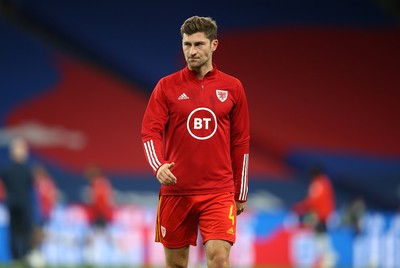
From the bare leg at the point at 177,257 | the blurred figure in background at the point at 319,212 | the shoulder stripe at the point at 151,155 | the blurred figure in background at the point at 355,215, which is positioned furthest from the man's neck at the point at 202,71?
the blurred figure in background at the point at 355,215

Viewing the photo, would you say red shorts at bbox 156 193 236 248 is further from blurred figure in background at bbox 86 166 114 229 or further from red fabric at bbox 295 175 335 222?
blurred figure in background at bbox 86 166 114 229

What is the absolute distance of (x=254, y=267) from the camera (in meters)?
19.8

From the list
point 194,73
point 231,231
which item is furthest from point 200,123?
point 231,231

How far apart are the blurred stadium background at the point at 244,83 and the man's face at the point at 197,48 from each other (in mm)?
16065

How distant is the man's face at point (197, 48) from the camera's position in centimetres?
749

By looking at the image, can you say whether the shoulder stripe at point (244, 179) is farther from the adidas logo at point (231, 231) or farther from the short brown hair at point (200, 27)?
the short brown hair at point (200, 27)

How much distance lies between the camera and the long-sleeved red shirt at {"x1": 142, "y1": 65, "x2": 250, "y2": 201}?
755 centimetres

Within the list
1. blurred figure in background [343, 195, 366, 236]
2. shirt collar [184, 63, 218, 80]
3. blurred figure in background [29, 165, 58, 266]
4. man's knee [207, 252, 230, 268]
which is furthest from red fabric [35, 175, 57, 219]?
man's knee [207, 252, 230, 268]

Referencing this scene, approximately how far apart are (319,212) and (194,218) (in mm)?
11755

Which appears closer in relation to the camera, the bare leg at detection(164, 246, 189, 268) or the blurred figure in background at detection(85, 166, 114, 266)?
the bare leg at detection(164, 246, 189, 268)

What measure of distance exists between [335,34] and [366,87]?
4.85 ft

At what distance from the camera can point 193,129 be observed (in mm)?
7555

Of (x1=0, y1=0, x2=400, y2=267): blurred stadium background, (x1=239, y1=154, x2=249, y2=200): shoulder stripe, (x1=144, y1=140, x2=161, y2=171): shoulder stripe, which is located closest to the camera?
(x1=144, y1=140, x2=161, y2=171): shoulder stripe

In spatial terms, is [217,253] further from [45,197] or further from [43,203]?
[43,203]
